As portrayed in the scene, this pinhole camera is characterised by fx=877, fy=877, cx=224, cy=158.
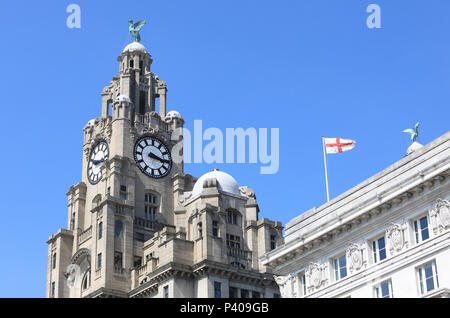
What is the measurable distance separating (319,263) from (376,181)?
701cm

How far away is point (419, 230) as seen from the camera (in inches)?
2146

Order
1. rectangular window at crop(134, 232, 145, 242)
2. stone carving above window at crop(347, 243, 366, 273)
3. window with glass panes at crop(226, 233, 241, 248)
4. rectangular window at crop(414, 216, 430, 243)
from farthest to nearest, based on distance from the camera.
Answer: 1. rectangular window at crop(134, 232, 145, 242)
2. window with glass panes at crop(226, 233, 241, 248)
3. stone carving above window at crop(347, 243, 366, 273)
4. rectangular window at crop(414, 216, 430, 243)

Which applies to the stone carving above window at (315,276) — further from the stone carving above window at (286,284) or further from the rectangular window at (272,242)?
the rectangular window at (272,242)

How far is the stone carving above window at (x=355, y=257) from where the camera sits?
57.8 metres

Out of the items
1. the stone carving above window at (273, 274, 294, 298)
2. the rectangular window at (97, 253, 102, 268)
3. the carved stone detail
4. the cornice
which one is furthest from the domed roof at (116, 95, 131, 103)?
the stone carving above window at (273, 274, 294, 298)

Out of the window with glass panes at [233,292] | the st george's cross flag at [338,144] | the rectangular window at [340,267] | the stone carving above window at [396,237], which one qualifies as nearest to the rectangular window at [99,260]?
the window with glass panes at [233,292]

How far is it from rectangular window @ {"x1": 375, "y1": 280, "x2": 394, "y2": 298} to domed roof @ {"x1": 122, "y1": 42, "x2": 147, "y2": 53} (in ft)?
250

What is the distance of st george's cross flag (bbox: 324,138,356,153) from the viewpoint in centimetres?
6825

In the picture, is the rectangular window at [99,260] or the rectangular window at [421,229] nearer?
the rectangular window at [421,229]

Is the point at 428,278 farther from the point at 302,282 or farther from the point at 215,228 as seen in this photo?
the point at 215,228

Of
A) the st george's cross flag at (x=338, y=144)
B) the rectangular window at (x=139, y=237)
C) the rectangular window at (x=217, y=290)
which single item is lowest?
the rectangular window at (x=217, y=290)

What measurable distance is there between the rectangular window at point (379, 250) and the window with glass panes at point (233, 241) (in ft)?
146

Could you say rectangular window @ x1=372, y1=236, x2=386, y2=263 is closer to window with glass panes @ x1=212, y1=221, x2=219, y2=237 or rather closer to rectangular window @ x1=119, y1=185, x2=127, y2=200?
window with glass panes @ x1=212, y1=221, x2=219, y2=237
